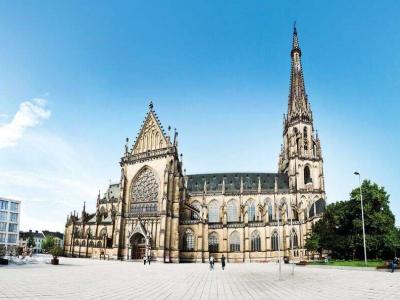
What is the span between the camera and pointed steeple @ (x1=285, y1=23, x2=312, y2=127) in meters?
87.0

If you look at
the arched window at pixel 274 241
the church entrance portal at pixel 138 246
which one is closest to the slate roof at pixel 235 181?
the arched window at pixel 274 241

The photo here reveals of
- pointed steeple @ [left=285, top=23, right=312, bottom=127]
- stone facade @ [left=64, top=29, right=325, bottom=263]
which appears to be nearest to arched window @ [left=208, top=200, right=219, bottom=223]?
stone facade @ [left=64, top=29, right=325, bottom=263]

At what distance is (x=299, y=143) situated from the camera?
8488 centimetres

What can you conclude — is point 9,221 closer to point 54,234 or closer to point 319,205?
point 54,234

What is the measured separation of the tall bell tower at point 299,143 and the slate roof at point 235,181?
3817mm


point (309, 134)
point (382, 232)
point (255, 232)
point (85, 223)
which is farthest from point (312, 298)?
point (309, 134)

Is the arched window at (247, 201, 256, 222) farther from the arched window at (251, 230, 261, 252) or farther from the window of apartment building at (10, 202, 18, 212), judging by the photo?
the window of apartment building at (10, 202, 18, 212)

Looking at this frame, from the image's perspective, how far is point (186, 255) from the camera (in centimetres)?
6588

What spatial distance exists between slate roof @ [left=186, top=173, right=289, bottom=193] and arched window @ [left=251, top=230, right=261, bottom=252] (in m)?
11.5

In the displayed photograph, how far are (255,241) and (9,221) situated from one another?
251ft

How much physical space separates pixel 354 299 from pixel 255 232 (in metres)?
61.1

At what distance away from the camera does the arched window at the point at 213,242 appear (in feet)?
237

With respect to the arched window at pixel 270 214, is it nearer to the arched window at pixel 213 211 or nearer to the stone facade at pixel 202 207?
the stone facade at pixel 202 207

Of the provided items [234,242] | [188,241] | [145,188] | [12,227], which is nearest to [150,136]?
[145,188]
